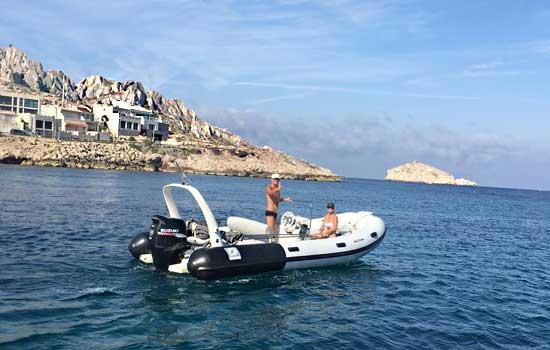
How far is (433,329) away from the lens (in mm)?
11672

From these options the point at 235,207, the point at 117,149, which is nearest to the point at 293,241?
the point at 235,207

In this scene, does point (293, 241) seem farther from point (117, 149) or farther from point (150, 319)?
point (117, 149)

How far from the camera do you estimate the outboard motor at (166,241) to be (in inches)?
523

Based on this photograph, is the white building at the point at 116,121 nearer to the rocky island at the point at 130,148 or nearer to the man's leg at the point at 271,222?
the rocky island at the point at 130,148

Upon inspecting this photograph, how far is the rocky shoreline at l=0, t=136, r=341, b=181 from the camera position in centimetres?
7406

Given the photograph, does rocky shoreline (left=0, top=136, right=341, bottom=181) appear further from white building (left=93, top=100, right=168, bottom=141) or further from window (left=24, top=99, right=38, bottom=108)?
window (left=24, top=99, right=38, bottom=108)

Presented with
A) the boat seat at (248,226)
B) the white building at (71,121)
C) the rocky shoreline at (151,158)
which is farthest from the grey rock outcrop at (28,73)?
the boat seat at (248,226)

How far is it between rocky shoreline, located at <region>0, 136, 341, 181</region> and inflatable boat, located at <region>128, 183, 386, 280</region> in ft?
217

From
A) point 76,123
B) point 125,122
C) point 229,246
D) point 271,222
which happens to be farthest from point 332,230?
point 125,122

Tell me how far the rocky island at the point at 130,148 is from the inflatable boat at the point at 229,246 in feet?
217

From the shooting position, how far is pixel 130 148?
86750 mm

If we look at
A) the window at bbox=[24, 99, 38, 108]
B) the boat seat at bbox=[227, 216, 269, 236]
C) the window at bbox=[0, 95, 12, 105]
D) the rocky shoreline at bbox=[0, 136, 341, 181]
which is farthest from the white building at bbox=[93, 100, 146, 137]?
the boat seat at bbox=[227, 216, 269, 236]

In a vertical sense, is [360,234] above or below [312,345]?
above

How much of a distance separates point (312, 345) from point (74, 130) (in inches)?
3603
